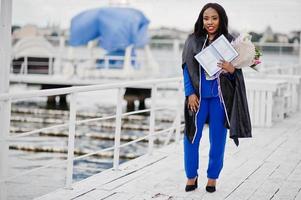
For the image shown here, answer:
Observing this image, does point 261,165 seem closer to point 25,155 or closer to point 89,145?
point 25,155

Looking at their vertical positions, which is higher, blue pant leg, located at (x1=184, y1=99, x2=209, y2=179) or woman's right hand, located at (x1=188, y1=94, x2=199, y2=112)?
woman's right hand, located at (x1=188, y1=94, x2=199, y2=112)

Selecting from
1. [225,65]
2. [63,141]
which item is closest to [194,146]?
[225,65]

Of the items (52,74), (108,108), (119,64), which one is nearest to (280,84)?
(108,108)

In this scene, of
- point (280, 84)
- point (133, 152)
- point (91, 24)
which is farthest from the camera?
point (91, 24)

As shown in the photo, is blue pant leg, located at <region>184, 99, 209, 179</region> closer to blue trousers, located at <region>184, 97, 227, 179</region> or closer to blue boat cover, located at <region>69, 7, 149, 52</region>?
blue trousers, located at <region>184, 97, 227, 179</region>

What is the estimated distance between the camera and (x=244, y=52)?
420 cm

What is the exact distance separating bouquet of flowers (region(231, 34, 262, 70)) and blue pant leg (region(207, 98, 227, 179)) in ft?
1.03

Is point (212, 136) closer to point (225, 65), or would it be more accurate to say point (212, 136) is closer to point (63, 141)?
point (225, 65)

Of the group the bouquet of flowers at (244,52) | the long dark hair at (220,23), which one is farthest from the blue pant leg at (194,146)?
the long dark hair at (220,23)

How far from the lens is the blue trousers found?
4297 mm

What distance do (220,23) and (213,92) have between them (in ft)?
1.66

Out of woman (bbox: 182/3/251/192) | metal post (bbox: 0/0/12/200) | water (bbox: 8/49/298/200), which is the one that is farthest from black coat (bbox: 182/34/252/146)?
water (bbox: 8/49/298/200)

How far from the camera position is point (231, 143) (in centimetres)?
732

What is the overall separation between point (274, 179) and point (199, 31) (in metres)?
1.66
